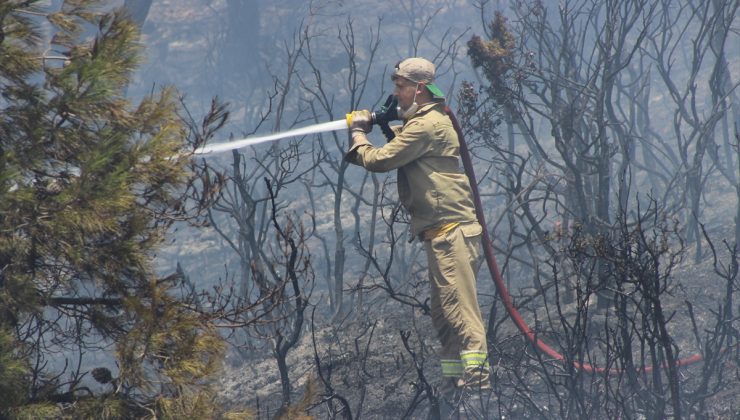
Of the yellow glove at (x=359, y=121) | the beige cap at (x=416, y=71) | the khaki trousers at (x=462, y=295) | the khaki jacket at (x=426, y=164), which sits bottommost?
the khaki trousers at (x=462, y=295)

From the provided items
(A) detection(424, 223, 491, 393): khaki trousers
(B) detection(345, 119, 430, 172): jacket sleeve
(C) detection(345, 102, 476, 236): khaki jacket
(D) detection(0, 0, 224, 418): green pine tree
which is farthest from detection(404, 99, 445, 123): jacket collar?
(D) detection(0, 0, 224, 418): green pine tree

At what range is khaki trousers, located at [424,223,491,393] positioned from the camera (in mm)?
4422

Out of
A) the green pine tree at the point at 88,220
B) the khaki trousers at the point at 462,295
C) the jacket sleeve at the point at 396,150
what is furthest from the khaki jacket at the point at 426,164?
the green pine tree at the point at 88,220

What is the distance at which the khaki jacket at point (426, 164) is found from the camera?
429 cm

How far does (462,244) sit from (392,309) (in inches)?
213

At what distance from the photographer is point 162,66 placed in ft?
114

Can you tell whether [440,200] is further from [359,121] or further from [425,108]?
[359,121]

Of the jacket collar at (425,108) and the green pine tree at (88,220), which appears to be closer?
the green pine tree at (88,220)

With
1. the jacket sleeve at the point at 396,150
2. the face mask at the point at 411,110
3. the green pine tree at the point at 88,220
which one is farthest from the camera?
the face mask at the point at 411,110

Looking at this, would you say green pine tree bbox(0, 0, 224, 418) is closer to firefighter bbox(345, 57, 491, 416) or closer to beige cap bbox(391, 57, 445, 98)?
firefighter bbox(345, 57, 491, 416)

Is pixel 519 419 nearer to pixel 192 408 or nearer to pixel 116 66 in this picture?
pixel 192 408

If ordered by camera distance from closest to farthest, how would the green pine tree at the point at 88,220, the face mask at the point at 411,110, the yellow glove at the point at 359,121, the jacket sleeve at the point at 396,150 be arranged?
the green pine tree at the point at 88,220, the jacket sleeve at the point at 396,150, the yellow glove at the point at 359,121, the face mask at the point at 411,110

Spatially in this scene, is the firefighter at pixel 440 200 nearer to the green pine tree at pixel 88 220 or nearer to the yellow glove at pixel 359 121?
the yellow glove at pixel 359 121

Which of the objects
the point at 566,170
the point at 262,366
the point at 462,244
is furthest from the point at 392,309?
the point at 462,244
